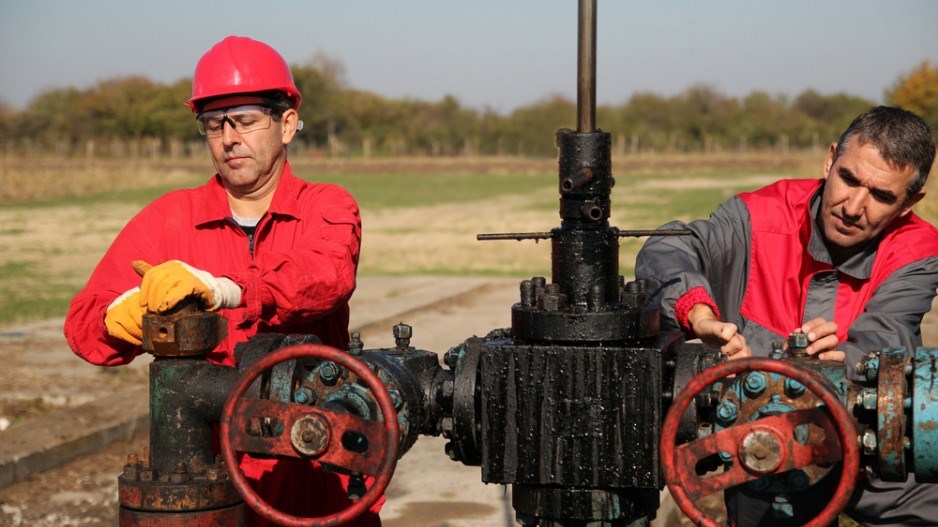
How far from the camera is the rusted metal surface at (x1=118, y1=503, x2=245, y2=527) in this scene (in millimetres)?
1767

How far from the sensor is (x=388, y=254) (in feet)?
48.4

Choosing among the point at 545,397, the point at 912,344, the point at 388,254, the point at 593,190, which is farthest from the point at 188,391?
the point at 388,254

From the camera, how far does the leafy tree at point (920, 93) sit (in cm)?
3488

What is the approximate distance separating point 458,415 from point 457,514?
2874 mm

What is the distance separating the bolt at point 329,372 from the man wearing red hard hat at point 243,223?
72 cm

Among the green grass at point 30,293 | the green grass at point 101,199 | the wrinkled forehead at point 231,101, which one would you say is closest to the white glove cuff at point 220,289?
the wrinkled forehead at point 231,101

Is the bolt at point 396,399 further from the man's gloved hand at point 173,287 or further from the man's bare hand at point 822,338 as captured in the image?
the man's bare hand at point 822,338

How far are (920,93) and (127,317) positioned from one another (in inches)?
1529

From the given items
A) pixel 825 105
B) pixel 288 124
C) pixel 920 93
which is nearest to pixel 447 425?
pixel 288 124

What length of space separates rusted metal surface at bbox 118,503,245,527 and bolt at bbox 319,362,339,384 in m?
0.28

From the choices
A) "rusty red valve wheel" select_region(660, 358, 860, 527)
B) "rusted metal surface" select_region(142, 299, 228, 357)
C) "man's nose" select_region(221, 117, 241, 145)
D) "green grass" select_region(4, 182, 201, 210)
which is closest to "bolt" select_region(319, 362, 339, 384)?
"rusted metal surface" select_region(142, 299, 228, 357)

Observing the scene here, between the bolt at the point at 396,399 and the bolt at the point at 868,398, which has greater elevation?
the bolt at the point at 868,398

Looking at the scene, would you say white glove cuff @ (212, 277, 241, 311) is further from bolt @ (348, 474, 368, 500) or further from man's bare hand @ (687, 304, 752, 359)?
man's bare hand @ (687, 304, 752, 359)

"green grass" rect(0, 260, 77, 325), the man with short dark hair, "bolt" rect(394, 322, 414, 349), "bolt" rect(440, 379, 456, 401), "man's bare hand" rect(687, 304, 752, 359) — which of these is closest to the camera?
"bolt" rect(440, 379, 456, 401)
